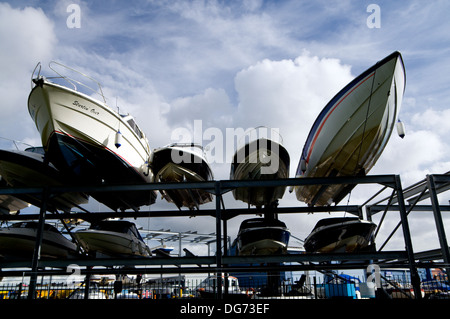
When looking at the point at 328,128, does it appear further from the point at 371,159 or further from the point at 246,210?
the point at 246,210

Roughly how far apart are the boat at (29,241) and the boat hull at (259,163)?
617cm

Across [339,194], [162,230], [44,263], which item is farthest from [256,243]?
[162,230]

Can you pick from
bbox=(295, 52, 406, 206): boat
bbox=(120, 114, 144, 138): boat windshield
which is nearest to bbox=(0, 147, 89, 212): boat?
bbox=(120, 114, 144, 138): boat windshield

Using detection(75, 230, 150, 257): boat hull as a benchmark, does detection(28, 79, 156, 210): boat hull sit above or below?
above

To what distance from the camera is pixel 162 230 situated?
101ft

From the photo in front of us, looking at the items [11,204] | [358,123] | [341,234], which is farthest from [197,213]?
[11,204]

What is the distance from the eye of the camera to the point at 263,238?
961 cm

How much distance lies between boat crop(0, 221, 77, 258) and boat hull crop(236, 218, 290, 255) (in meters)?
5.87

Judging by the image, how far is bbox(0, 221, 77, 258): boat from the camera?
378 inches

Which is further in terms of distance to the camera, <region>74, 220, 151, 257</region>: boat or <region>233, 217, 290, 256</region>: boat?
<region>233, 217, 290, 256</region>: boat

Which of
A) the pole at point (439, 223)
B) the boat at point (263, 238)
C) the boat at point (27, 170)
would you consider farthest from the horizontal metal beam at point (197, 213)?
the pole at point (439, 223)

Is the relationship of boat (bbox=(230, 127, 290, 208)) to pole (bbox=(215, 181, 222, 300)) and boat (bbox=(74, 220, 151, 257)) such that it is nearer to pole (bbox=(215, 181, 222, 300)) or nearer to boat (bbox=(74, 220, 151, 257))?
pole (bbox=(215, 181, 222, 300))

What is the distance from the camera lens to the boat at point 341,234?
910 centimetres
